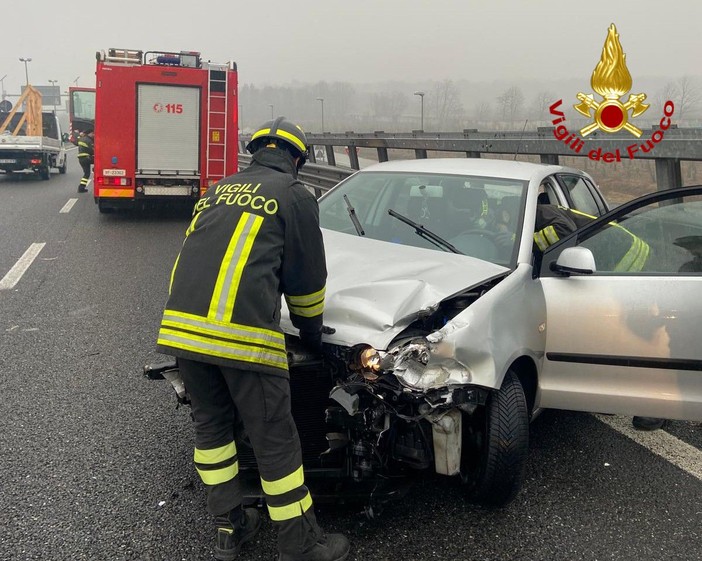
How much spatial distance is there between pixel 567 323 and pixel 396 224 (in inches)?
52.0

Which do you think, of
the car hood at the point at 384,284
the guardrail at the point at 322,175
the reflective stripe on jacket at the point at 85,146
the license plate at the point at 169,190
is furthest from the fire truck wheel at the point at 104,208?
the car hood at the point at 384,284

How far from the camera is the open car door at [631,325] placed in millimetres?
3256

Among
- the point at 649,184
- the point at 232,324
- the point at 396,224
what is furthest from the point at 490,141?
the point at 232,324

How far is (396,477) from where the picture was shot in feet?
9.47

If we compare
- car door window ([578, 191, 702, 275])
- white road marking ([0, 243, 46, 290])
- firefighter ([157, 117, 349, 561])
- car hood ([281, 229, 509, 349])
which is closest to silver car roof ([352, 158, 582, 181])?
car door window ([578, 191, 702, 275])

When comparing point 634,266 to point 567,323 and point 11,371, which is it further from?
point 11,371

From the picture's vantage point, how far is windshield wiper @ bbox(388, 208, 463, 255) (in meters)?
3.88

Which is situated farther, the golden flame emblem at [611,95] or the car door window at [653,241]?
the golden flame emblem at [611,95]

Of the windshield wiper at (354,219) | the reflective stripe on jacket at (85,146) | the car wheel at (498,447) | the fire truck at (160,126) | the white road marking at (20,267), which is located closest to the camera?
the car wheel at (498,447)

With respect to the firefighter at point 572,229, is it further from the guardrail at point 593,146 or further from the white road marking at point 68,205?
the white road marking at point 68,205

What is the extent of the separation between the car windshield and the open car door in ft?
1.33

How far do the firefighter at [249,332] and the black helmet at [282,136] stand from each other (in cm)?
11

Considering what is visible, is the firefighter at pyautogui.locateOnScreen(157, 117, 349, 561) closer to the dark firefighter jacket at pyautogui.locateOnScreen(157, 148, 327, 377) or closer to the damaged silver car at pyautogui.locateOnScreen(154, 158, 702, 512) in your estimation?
A: the dark firefighter jacket at pyautogui.locateOnScreen(157, 148, 327, 377)

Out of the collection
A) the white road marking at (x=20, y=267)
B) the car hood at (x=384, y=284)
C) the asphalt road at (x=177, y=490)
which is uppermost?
the car hood at (x=384, y=284)
